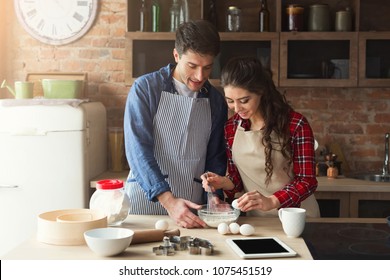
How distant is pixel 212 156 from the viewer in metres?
2.61

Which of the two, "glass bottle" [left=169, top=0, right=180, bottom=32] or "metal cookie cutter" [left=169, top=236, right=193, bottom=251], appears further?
"glass bottle" [left=169, top=0, right=180, bottom=32]

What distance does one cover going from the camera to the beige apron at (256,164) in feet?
8.14

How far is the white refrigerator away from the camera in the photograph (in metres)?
3.52

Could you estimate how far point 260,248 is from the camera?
1772mm

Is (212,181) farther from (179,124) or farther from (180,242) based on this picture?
(180,242)

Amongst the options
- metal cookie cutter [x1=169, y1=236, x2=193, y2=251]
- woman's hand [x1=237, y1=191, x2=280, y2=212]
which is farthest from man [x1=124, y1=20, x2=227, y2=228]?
metal cookie cutter [x1=169, y1=236, x2=193, y2=251]

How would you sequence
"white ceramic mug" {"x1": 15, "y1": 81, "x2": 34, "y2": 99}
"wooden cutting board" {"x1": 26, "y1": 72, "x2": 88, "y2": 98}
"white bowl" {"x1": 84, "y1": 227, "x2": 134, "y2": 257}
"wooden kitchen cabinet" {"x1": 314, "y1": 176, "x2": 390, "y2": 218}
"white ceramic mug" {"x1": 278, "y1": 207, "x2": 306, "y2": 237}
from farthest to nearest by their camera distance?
"wooden cutting board" {"x1": 26, "y1": 72, "x2": 88, "y2": 98} → "white ceramic mug" {"x1": 15, "y1": 81, "x2": 34, "y2": 99} → "wooden kitchen cabinet" {"x1": 314, "y1": 176, "x2": 390, "y2": 218} → "white ceramic mug" {"x1": 278, "y1": 207, "x2": 306, "y2": 237} → "white bowl" {"x1": 84, "y1": 227, "x2": 134, "y2": 257}

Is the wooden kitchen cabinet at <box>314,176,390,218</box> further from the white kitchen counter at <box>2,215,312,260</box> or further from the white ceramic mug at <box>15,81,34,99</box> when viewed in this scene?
the white ceramic mug at <box>15,81,34,99</box>

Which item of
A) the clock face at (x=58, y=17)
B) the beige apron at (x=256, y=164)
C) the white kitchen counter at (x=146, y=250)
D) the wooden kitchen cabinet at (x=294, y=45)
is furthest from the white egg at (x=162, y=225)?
the clock face at (x=58, y=17)

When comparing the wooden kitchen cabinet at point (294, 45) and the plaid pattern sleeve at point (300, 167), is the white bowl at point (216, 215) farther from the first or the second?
the wooden kitchen cabinet at point (294, 45)

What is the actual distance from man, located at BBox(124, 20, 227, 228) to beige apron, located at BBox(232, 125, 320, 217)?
112mm

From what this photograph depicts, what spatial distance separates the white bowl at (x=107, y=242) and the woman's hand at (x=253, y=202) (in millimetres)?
498

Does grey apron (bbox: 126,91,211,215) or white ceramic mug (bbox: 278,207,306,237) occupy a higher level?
grey apron (bbox: 126,91,211,215)

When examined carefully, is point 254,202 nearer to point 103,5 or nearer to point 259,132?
point 259,132
